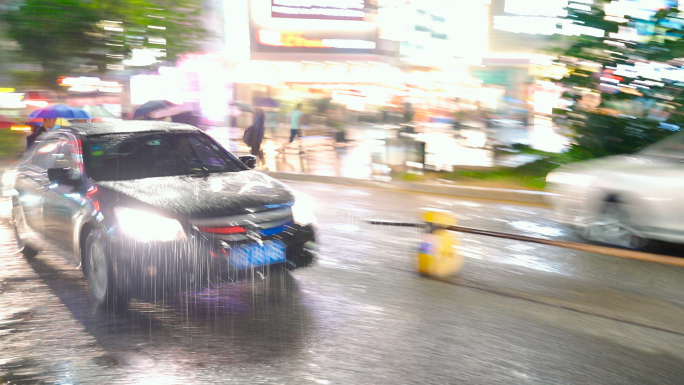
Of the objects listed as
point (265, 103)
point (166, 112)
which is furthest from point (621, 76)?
point (265, 103)

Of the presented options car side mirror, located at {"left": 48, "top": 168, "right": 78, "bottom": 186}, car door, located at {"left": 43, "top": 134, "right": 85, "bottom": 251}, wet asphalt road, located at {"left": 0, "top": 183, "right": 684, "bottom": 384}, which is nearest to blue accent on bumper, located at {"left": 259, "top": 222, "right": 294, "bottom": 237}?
wet asphalt road, located at {"left": 0, "top": 183, "right": 684, "bottom": 384}

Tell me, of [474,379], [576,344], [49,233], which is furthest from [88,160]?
[576,344]

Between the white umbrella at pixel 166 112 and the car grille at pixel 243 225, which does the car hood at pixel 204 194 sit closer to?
the car grille at pixel 243 225

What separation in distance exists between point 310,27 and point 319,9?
1.05m

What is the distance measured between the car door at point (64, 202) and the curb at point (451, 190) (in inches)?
296

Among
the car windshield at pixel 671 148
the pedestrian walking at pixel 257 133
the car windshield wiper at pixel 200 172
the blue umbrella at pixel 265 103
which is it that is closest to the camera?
the car windshield wiper at pixel 200 172

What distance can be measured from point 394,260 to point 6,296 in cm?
392

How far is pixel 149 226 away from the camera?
544cm

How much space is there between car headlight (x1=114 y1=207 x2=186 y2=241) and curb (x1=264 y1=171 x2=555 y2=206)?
7589mm

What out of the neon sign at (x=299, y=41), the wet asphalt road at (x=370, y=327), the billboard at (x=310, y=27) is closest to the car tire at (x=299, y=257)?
the wet asphalt road at (x=370, y=327)

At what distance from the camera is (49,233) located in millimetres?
6887

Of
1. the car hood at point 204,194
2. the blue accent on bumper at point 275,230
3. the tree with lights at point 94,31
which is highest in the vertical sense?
the tree with lights at point 94,31

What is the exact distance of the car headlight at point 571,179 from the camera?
8750 mm

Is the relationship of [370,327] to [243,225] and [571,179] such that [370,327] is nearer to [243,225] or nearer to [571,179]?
[243,225]
